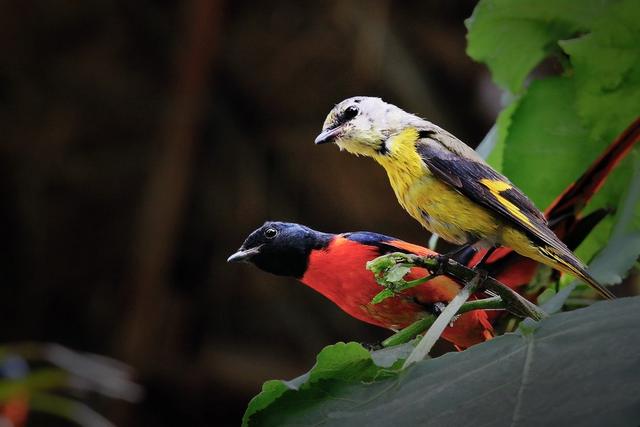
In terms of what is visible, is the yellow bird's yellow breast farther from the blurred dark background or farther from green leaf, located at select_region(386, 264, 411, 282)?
the blurred dark background

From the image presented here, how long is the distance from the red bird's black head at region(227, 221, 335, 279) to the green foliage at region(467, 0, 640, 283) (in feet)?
0.67

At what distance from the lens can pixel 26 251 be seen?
2945 mm

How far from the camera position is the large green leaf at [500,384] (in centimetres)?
39

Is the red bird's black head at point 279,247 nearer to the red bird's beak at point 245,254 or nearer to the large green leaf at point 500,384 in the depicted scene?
the red bird's beak at point 245,254

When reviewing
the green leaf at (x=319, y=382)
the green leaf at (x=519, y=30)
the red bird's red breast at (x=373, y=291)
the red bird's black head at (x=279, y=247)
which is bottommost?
the green leaf at (x=319, y=382)

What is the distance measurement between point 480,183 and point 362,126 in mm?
80

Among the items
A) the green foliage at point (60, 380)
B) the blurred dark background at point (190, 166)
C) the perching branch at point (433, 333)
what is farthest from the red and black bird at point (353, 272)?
the blurred dark background at point (190, 166)

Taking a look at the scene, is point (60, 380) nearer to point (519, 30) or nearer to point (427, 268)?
point (519, 30)

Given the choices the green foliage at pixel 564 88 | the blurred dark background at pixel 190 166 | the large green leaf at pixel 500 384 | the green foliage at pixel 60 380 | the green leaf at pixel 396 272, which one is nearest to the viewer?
the large green leaf at pixel 500 384

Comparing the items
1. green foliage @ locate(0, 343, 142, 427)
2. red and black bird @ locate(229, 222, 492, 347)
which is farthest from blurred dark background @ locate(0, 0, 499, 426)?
red and black bird @ locate(229, 222, 492, 347)

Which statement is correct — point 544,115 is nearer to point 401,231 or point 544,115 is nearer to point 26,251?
point 401,231

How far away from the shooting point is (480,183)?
→ 0.58 meters

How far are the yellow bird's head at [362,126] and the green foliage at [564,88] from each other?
142 mm

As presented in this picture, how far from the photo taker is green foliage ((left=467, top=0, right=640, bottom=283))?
0.71 meters
